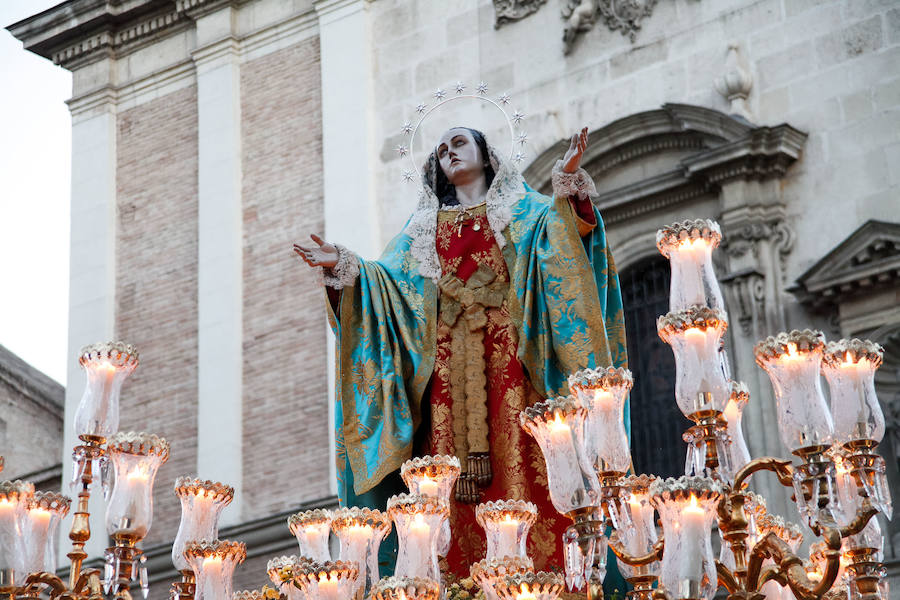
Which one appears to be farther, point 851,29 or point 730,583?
point 851,29

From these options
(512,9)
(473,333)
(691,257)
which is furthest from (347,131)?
(691,257)

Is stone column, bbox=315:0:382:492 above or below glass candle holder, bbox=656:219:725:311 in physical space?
above

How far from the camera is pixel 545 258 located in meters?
5.38

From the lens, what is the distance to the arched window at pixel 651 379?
907 cm

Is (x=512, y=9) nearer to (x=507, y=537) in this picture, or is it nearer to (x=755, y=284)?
(x=755, y=284)

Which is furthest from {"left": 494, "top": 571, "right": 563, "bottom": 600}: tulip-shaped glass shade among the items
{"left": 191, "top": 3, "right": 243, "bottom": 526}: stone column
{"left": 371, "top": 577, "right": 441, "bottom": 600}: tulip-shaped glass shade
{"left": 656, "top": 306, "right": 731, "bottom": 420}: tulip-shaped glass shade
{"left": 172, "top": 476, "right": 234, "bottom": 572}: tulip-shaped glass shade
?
{"left": 191, "top": 3, "right": 243, "bottom": 526}: stone column

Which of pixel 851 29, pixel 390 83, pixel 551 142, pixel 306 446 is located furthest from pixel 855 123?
pixel 306 446

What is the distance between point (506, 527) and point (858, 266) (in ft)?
15.2

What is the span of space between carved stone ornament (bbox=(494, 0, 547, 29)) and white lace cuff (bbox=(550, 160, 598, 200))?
5200 millimetres

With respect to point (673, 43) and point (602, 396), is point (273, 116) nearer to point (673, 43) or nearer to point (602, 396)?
point (673, 43)

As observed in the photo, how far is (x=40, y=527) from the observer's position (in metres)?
5.08

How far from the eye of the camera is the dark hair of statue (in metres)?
5.82

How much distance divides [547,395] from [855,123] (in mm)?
4240

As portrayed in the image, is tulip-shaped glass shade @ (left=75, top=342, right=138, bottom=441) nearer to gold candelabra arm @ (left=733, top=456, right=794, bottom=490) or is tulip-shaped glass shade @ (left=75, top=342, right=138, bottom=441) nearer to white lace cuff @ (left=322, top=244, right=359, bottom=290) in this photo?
white lace cuff @ (left=322, top=244, right=359, bottom=290)
